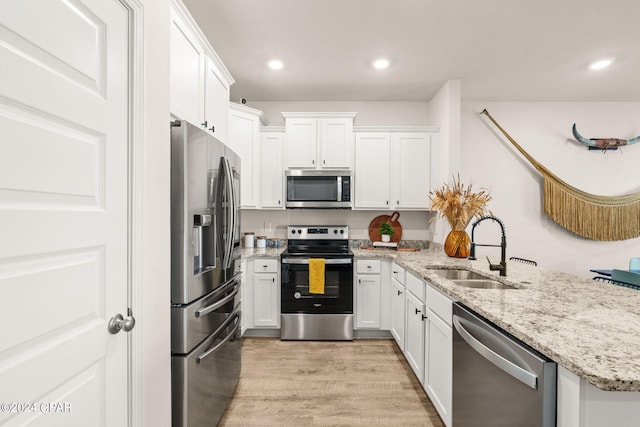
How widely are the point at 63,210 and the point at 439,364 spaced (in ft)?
6.52

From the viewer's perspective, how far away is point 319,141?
11.2ft

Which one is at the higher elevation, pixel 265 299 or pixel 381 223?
pixel 381 223

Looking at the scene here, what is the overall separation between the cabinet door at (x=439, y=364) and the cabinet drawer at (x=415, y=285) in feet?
0.60

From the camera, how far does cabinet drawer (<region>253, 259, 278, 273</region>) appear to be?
313cm

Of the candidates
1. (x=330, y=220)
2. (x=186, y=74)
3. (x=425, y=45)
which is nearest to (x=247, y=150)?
(x=330, y=220)

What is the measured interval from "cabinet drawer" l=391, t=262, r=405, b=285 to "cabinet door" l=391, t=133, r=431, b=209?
88 cm

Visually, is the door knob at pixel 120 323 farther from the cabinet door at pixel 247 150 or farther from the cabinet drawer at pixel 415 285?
the cabinet door at pixel 247 150

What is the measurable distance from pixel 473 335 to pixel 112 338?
4.84 feet

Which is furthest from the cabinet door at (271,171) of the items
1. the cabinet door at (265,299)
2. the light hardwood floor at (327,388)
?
the light hardwood floor at (327,388)

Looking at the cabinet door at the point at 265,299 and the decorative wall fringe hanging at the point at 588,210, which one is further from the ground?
the decorative wall fringe hanging at the point at 588,210

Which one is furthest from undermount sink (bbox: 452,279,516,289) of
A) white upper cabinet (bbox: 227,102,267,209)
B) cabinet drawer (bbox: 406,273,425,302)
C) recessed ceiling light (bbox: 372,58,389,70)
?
white upper cabinet (bbox: 227,102,267,209)

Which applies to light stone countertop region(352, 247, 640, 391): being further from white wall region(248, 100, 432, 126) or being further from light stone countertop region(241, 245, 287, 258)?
white wall region(248, 100, 432, 126)

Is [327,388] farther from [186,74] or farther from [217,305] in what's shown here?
[186,74]

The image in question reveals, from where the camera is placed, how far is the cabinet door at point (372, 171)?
3.50 metres
